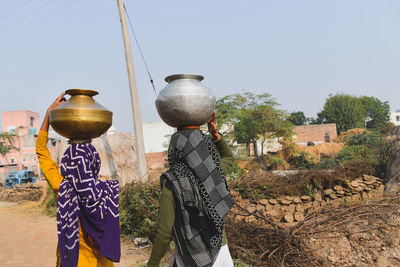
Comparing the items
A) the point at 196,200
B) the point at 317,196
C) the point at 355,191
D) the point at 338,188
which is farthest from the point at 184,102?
the point at 355,191

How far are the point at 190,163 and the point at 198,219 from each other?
0.34m

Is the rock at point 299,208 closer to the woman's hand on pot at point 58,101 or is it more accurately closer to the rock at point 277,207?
the rock at point 277,207

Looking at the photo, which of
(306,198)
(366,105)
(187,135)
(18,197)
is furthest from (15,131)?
(366,105)

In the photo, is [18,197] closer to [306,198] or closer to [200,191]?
[306,198]

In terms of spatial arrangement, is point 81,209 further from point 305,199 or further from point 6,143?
point 6,143

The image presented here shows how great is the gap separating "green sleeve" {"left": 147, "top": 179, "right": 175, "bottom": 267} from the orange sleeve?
34.6 inches

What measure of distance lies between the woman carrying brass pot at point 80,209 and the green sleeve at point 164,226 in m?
0.60

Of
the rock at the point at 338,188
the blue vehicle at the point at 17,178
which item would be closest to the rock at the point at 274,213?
the rock at the point at 338,188

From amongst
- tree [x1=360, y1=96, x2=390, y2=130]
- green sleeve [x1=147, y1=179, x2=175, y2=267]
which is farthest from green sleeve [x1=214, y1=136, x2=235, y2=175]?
tree [x1=360, y1=96, x2=390, y2=130]

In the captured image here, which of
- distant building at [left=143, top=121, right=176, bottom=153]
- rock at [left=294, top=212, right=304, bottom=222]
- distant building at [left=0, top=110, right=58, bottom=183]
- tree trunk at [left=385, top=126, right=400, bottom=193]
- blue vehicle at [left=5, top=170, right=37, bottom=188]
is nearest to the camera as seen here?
rock at [left=294, top=212, right=304, bottom=222]

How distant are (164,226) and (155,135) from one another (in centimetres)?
3126

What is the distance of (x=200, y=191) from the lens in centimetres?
181

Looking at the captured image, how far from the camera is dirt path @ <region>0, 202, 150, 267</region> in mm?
4965

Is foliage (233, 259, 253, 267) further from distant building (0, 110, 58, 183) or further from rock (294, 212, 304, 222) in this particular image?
distant building (0, 110, 58, 183)
